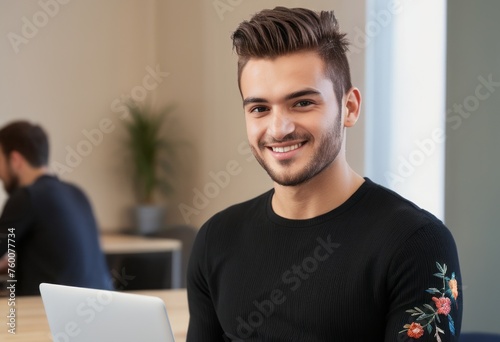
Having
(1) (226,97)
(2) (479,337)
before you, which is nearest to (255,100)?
(2) (479,337)

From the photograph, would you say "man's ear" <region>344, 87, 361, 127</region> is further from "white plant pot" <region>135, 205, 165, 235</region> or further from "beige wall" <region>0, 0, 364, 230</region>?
"white plant pot" <region>135, 205, 165, 235</region>

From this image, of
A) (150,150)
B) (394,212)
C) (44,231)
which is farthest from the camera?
(150,150)

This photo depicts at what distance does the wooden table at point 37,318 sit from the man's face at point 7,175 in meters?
0.55

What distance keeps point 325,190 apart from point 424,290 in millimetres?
275

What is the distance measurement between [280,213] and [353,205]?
16cm

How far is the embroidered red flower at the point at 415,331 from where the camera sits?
129 centimetres

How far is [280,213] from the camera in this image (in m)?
1.55

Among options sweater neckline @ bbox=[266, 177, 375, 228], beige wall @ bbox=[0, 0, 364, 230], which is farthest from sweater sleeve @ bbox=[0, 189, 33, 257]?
sweater neckline @ bbox=[266, 177, 375, 228]

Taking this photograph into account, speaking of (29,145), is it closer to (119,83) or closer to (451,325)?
(119,83)

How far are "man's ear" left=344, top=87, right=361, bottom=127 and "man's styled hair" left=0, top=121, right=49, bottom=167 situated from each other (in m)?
1.86

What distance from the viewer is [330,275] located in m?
1.41

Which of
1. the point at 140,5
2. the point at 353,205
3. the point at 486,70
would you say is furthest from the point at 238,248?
the point at 140,5

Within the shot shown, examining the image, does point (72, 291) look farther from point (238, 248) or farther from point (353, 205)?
point (353, 205)

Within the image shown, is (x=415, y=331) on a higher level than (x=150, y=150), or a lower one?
higher
